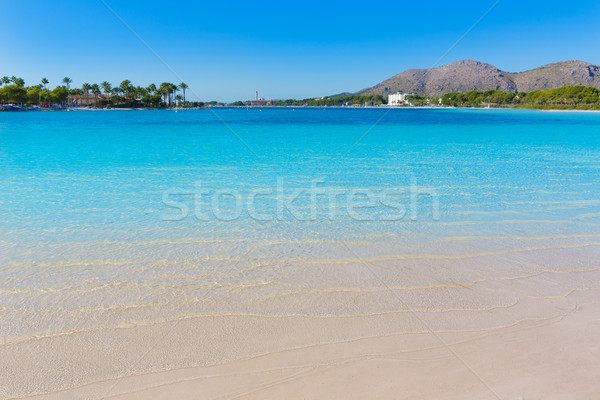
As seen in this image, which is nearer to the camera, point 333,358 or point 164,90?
point 333,358

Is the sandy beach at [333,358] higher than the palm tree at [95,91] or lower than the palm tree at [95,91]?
lower

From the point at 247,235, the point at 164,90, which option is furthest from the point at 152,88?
the point at 247,235

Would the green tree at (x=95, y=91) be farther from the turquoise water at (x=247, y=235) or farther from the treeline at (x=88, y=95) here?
the turquoise water at (x=247, y=235)

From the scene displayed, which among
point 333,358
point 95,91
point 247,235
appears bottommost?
point 333,358

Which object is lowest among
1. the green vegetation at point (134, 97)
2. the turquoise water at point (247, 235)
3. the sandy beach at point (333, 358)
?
the sandy beach at point (333, 358)

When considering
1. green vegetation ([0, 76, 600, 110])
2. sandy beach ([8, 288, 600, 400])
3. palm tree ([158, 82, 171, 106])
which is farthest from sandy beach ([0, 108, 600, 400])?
palm tree ([158, 82, 171, 106])

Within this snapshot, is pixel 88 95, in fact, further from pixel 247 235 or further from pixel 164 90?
pixel 247 235

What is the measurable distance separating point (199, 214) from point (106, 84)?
183 metres

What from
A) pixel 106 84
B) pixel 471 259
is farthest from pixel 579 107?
pixel 106 84

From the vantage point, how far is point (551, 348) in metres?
3.73

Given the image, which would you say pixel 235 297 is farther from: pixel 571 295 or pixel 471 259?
pixel 571 295

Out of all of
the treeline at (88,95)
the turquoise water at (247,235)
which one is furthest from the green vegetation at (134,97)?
the turquoise water at (247,235)

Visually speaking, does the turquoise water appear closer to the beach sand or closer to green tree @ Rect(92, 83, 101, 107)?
the beach sand

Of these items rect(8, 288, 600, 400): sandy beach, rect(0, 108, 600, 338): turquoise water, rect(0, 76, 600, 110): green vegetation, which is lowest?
rect(8, 288, 600, 400): sandy beach
